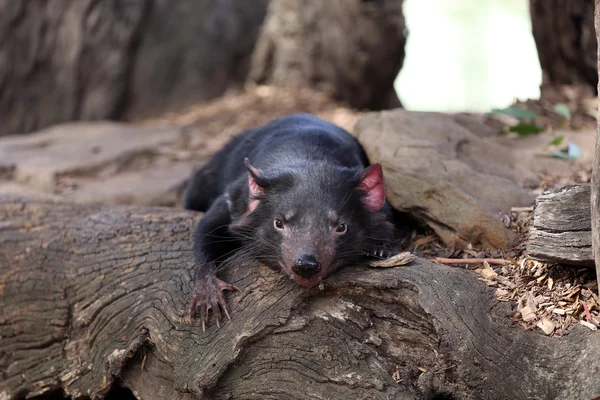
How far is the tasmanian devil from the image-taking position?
10.9 feet

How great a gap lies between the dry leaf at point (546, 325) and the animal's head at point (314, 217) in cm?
93

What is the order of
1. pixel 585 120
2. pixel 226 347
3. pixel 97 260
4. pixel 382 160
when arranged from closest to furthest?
1. pixel 226 347
2. pixel 97 260
3. pixel 382 160
4. pixel 585 120

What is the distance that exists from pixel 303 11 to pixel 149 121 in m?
2.43

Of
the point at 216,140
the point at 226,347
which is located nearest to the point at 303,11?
the point at 216,140

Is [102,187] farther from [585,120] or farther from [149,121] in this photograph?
[585,120]

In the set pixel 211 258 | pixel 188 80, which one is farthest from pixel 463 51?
pixel 211 258


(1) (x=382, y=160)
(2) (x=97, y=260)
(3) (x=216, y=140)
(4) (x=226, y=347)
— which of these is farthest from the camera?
(3) (x=216, y=140)

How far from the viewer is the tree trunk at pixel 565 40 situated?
19.6 ft

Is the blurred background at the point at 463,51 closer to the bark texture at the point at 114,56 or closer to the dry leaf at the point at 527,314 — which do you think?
the bark texture at the point at 114,56

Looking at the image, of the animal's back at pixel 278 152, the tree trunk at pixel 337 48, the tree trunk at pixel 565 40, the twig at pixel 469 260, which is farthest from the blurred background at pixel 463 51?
the twig at pixel 469 260

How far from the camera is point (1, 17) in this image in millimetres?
7617

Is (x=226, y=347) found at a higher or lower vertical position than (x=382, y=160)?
lower

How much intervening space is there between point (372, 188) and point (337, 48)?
477 cm

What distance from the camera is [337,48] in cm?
802
